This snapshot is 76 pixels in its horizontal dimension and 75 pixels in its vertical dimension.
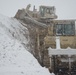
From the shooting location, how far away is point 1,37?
23.7 m

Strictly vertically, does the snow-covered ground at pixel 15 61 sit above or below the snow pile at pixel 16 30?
below

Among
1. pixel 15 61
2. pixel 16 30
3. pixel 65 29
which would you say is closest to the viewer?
pixel 15 61

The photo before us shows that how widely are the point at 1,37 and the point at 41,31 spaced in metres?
11.5

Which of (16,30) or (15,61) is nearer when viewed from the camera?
(15,61)

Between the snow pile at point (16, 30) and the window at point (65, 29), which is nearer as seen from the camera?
the snow pile at point (16, 30)

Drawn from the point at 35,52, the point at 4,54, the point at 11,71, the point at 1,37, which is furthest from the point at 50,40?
the point at 11,71

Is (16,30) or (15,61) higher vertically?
(16,30)

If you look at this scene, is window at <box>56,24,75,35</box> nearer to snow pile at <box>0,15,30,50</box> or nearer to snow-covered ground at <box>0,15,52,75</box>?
snow pile at <box>0,15,30,50</box>

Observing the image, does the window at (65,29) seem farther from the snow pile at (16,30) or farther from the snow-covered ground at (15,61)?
the snow-covered ground at (15,61)

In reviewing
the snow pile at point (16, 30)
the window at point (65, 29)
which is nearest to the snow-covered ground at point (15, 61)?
the snow pile at point (16, 30)

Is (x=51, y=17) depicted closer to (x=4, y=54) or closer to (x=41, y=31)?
(x=41, y=31)

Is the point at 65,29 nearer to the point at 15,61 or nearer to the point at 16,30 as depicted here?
the point at 16,30

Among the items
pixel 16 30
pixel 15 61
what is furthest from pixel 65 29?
pixel 15 61

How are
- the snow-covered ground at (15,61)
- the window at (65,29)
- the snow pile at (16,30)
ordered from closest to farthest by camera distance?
the snow-covered ground at (15,61), the snow pile at (16,30), the window at (65,29)
